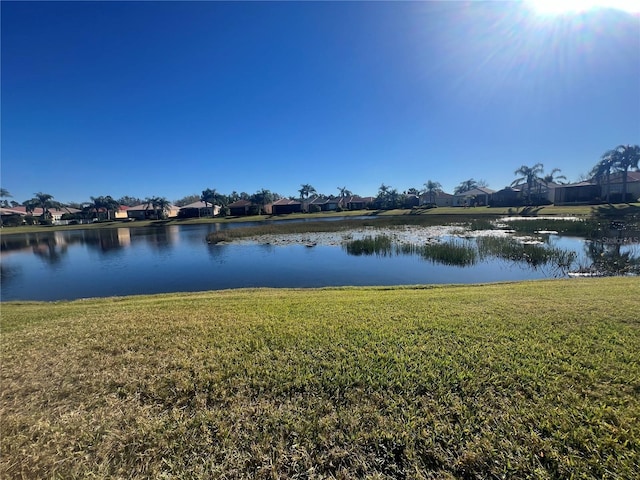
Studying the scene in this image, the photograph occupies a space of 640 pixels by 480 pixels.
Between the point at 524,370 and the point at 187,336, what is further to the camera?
the point at 187,336

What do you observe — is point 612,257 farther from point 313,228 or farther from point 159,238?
point 159,238

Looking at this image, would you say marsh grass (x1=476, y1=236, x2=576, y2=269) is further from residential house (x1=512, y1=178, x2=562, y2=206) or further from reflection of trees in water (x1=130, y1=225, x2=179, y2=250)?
residential house (x1=512, y1=178, x2=562, y2=206)

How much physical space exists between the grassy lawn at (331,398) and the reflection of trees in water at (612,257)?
10.3 meters

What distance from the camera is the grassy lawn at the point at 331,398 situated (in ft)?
8.67

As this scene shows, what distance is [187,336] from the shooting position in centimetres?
512

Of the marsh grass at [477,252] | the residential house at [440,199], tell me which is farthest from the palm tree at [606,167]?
the marsh grass at [477,252]

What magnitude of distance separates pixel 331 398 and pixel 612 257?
19702mm

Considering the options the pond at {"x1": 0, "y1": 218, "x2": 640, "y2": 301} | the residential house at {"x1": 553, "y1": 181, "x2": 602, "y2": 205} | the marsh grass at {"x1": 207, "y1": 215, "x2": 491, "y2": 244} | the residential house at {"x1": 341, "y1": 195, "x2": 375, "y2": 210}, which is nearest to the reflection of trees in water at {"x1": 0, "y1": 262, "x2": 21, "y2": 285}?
the pond at {"x1": 0, "y1": 218, "x2": 640, "y2": 301}

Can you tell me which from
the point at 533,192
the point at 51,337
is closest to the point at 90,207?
the point at 51,337

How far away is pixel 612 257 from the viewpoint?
15.5 m

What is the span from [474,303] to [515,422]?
413 centimetres

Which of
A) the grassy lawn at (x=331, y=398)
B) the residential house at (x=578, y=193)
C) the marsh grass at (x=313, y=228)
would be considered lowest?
the grassy lawn at (x=331, y=398)

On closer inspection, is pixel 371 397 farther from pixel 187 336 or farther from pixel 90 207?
pixel 90 207

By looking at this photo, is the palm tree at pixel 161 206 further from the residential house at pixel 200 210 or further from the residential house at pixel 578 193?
the residential house at pixel 578 193
